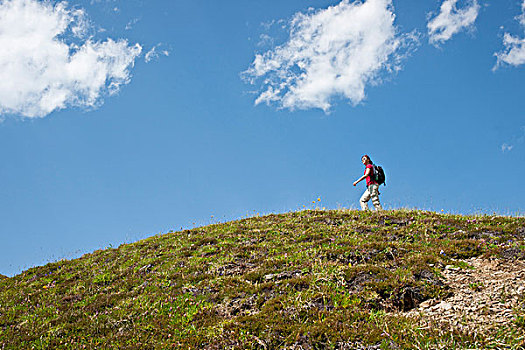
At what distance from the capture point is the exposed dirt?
8.62 m

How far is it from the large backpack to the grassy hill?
262 centimetres

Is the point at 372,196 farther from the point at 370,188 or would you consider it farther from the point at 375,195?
the point at 370,188

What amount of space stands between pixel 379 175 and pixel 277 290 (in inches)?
530

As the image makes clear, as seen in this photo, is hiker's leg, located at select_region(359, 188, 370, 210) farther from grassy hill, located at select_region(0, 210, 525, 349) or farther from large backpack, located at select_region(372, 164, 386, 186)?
grassy hill, located at select_region(0, 210, 525, 349)

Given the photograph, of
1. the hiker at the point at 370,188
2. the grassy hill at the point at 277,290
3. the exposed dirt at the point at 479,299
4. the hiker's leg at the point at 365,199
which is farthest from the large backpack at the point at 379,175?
the exposed dirt at the point at 479,299

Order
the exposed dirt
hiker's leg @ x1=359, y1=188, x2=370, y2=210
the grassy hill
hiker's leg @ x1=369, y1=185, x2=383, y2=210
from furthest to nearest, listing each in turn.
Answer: hiker's leg @ x1=359, y1=188, x2=370, y2=210, hiker's leg @ x1=369, y1=185, x2=383, y2=210, the grassy hill, the exposed dirt

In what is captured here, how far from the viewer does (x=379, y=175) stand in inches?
910

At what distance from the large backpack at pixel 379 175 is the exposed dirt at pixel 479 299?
11.6 m

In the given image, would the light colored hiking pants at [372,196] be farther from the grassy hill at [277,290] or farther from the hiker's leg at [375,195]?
the grassy hill at [277,290]

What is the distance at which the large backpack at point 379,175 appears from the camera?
2303 centimetres

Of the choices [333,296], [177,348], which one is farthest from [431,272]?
[177,348]

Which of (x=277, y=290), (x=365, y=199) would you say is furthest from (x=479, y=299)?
(x=365, y=199)

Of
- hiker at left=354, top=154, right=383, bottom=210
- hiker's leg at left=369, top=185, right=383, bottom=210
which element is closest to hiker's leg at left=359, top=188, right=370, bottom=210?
hiker at left=354, top=154, right=383, bottom=210

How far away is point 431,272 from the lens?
11.7m
